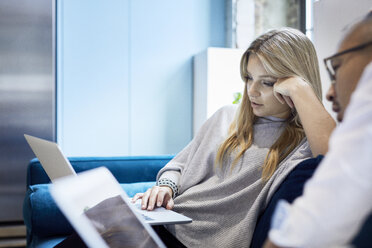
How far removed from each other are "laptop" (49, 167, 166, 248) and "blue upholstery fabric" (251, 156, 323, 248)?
1.29 feet

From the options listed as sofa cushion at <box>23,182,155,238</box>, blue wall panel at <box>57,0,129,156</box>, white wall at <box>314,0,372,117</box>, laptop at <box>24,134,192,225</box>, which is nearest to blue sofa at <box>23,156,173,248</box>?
sofa cushion at <box>23,182,155,238</box>

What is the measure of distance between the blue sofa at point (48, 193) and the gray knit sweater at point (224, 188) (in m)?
0.33

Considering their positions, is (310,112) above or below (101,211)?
above

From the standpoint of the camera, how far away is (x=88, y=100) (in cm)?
356

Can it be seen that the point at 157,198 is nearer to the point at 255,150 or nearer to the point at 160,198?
the point at 160,198

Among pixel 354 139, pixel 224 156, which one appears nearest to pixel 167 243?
pixel 224 156

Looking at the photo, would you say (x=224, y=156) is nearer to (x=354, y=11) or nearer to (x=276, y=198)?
(x=276, y=198)

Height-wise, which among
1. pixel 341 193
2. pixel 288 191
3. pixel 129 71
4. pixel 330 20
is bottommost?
pixel 288 191

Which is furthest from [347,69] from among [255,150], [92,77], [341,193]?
[92,77]

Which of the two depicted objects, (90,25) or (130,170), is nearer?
(130,170)

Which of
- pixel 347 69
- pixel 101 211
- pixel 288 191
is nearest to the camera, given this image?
pixel 347 69

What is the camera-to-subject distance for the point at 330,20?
1307mm

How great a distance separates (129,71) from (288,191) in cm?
289

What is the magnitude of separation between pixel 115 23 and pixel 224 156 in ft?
8.77
